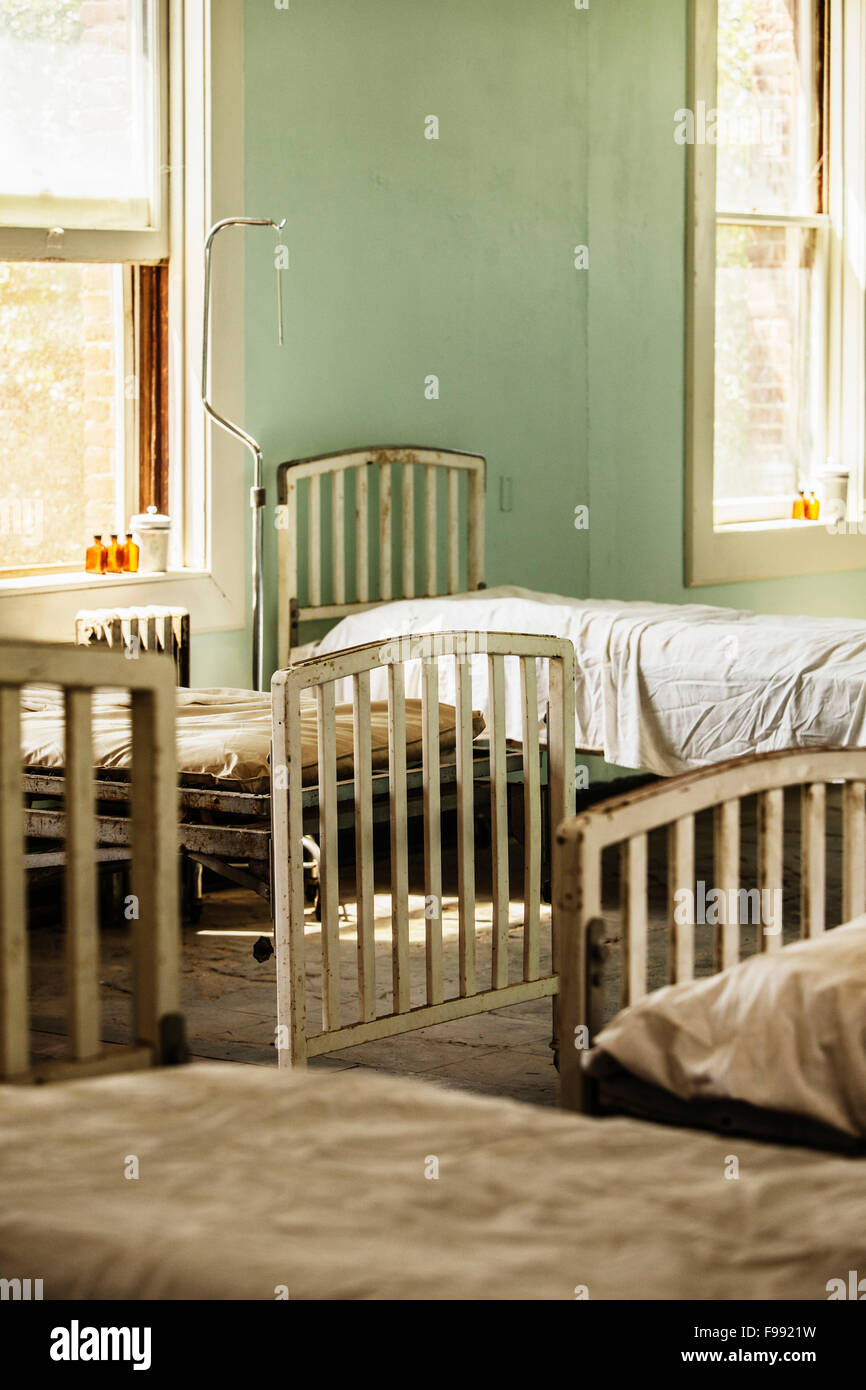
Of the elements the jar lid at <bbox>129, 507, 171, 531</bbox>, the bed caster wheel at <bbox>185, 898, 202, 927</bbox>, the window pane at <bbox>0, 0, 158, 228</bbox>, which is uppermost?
the window pane at <bbox>0, 0, 158, 228</bbox>

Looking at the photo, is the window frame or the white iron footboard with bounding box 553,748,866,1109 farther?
the window frame

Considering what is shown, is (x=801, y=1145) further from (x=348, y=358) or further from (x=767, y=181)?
(x=767, y=181)

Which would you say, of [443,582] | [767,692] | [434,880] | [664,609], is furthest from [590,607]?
[434,880]

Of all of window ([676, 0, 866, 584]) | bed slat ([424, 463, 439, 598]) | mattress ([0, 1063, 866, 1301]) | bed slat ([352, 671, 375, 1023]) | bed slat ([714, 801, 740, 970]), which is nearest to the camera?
mattress ([0, 1063, 866, 1301])

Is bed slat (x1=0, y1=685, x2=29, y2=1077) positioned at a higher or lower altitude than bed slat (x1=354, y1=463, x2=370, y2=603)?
lower

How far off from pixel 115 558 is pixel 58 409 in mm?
427

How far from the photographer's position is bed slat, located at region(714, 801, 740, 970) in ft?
6.48

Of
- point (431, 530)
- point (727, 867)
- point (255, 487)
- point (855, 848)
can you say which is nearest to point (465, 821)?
point (855, 848)

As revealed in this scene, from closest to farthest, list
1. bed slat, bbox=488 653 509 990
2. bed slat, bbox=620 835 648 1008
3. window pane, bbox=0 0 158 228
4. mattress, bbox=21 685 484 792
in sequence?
bed slat, bbox=620 835 648 1008 → bed slat, bbox=488 653 509 990 → mattress, bbox=21 685 484 792 → window pane, bbox=0 0 158 228

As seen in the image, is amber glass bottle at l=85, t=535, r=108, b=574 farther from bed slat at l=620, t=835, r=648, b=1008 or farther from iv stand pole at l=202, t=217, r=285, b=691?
bed slat at l=620, t=835, r=648, b=1008

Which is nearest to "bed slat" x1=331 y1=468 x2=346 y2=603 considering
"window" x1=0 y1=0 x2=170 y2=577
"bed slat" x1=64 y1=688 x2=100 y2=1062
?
"window" x1=0 y1=0 x2=170 y2=577

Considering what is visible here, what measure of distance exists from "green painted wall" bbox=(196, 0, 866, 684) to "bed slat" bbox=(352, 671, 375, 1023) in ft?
8.35

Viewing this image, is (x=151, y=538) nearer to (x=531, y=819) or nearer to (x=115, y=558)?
(x=115, y=558)

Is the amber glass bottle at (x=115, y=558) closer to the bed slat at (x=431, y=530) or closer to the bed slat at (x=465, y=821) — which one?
the bed slat at (x=431, y=530)
